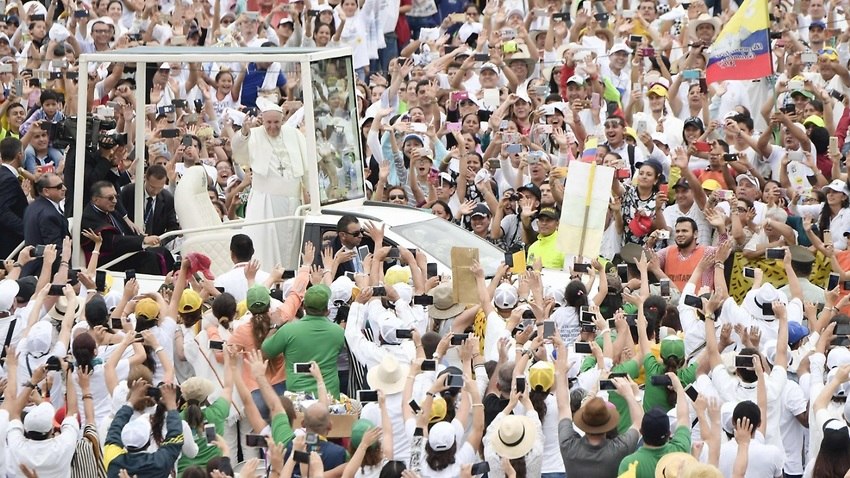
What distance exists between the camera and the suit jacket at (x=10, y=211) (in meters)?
15.4

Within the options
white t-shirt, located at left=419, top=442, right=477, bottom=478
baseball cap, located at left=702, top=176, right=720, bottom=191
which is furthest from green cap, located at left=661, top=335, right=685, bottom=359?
baseball cap, located at left=702, top=176, right=720, bottom=191

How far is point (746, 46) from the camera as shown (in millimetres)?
17484

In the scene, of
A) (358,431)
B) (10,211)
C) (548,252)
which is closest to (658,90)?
(548,252)

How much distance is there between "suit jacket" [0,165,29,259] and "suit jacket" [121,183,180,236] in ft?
Answer: 3.84

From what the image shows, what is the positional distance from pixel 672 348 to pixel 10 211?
22.2ft

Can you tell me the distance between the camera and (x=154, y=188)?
47.9ft

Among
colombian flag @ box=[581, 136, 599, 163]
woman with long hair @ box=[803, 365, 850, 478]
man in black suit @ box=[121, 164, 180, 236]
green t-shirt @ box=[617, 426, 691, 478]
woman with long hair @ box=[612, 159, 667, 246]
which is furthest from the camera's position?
colombian flag @ box=[581, 136, 599, 163]

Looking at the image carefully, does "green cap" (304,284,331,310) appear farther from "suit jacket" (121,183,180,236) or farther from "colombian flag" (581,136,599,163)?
"colombian flag" (581,136,599,163)

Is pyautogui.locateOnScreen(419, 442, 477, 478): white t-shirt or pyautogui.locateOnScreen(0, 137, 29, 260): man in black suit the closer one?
pyautogui.locateOnScreen(419, 442, 477, 478): white t-shirt

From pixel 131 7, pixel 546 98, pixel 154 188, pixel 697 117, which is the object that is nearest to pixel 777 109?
pixel 697 117

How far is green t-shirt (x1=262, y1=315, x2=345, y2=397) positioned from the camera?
1157 cm

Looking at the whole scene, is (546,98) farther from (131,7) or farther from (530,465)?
(530,465)

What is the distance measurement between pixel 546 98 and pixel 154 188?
5.14m

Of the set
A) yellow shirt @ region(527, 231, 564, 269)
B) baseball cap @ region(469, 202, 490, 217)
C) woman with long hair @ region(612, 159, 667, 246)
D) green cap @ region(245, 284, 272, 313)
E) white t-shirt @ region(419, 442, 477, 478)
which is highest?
green cap @ region(245, 284, 272, 313)
